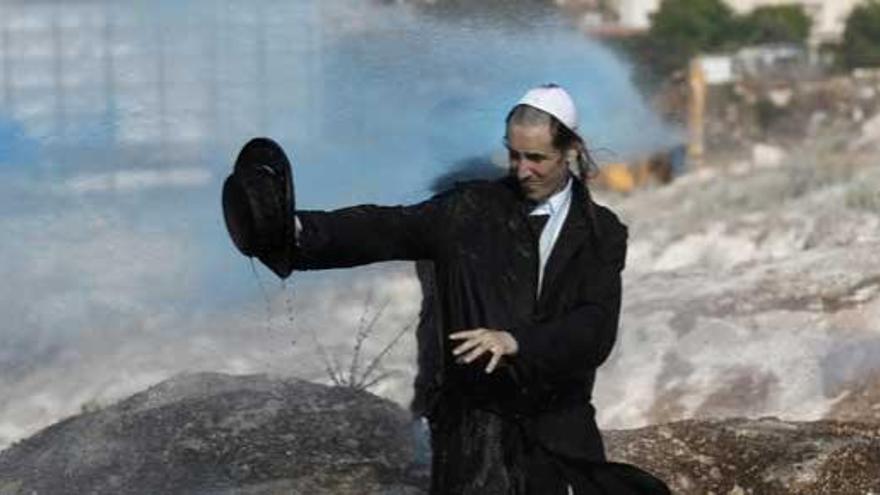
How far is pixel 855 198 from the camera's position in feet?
24.3

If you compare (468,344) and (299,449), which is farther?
(299,449)

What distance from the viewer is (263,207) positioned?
3891mm

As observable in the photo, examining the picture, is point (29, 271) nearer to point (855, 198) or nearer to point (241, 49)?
point (241, 49)

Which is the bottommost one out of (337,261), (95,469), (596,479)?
(95,469)

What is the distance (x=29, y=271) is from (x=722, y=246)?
247 centimetres

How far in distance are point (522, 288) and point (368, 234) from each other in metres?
0.33

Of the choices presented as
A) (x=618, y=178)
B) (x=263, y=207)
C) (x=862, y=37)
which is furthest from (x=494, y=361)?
(x=862, y=37)

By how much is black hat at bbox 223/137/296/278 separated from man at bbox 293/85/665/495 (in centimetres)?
4

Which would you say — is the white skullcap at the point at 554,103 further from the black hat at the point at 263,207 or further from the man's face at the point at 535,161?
the black hat at the point at 263,207

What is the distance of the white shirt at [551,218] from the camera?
3916 millimetres

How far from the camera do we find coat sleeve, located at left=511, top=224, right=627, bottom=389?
3773 mm

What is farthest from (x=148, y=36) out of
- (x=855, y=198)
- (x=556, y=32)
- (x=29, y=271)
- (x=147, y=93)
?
(x=855, y=198)

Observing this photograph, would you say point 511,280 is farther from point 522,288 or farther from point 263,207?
point 263,207

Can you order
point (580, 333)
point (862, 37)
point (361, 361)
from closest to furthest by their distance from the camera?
point (580, 333)
point (361, 361)
point (862, 37)
